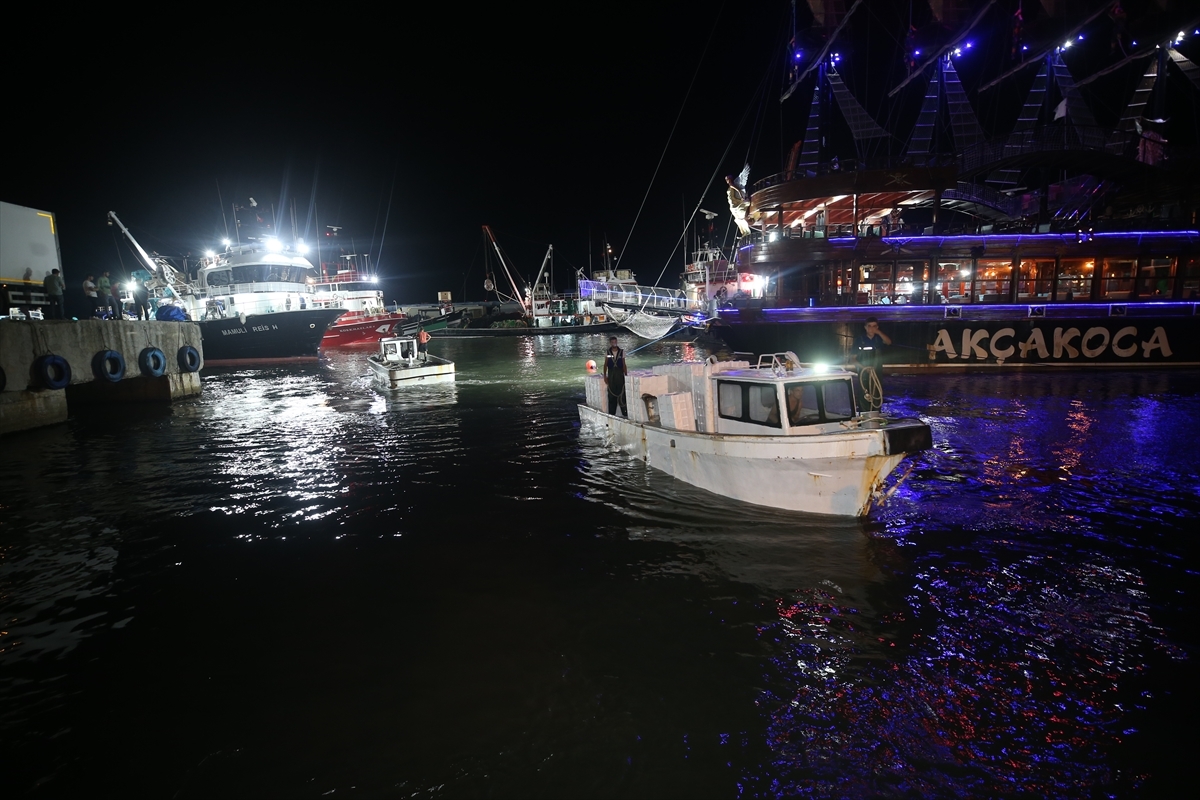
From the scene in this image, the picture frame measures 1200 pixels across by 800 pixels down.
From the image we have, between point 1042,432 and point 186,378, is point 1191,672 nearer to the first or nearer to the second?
point 1042,432

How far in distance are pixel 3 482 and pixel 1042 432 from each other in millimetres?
25610

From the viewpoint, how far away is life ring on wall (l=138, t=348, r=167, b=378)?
22.5 metres

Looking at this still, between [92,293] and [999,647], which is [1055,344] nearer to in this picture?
[999,647]

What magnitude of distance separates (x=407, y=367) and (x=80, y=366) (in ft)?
39.2

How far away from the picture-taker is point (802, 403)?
872cm

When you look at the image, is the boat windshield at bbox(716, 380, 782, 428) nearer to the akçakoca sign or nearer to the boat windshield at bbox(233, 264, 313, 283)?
the akçakoca sign

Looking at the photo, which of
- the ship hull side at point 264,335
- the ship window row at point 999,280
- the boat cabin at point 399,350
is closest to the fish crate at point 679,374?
the boat cabin at point 399,350

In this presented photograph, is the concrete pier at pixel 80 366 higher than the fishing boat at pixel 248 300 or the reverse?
the reverse

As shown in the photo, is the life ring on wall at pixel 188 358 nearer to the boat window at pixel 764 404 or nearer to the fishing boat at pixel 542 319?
the boat window at pixel 764 404

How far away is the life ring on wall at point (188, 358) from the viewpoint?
2508 cm

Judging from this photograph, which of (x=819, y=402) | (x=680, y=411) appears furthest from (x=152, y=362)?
(x=819, y=402)

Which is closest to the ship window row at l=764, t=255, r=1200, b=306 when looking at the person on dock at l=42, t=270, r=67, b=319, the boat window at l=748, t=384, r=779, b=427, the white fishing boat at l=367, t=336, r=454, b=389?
the white fishing boat at l=367, t=336, r=454, b=389

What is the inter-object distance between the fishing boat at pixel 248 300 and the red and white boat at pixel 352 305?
4.27 meters

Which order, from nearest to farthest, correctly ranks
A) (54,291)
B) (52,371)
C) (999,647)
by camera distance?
(999,647), (52,371), (54,291)
